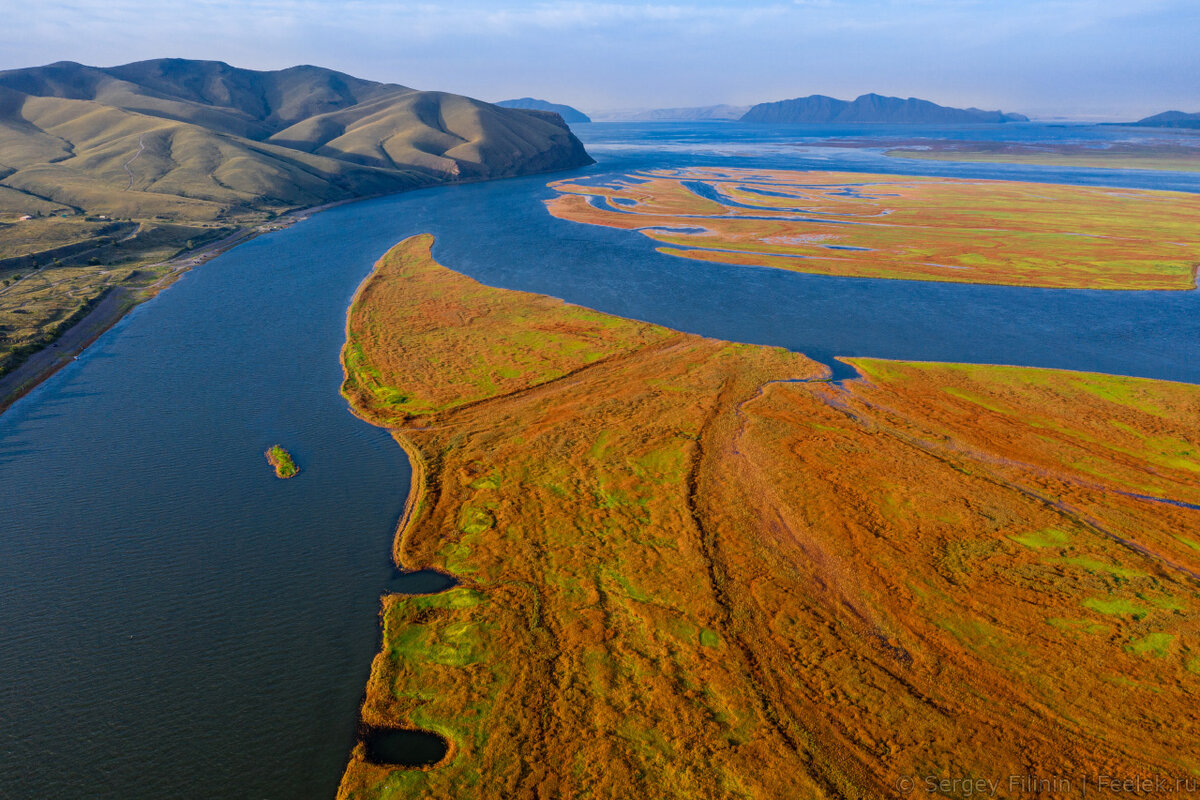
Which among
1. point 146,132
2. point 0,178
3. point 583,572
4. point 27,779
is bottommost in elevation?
point 27,779

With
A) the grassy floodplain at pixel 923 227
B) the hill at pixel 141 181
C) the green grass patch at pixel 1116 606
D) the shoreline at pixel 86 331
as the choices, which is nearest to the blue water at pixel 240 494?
the shoreline at pixel 86 331

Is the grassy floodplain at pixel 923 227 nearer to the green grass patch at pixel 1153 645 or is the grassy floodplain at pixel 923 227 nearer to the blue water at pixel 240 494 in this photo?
the blue water at pixel 240 494

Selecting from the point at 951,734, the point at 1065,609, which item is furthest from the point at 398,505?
the point at 1065,609

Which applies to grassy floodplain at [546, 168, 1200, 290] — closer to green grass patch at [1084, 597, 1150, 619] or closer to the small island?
green grass patch at [1084, 597, 1150, 619]

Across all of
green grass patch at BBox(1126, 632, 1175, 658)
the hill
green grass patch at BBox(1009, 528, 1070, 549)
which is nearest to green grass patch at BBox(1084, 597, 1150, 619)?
green grass patch at BBox(1126, 632, 1175, 658)

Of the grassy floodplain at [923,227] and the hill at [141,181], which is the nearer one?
the hill at [141,181]

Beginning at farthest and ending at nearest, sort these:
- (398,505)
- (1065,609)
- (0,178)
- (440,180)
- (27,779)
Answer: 1. (440,180)
2. (0,178)
3. (398,505)
4. (1065,609)
5. (27,779)

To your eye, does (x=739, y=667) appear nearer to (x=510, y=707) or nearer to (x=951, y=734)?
(x=951, y=734)
